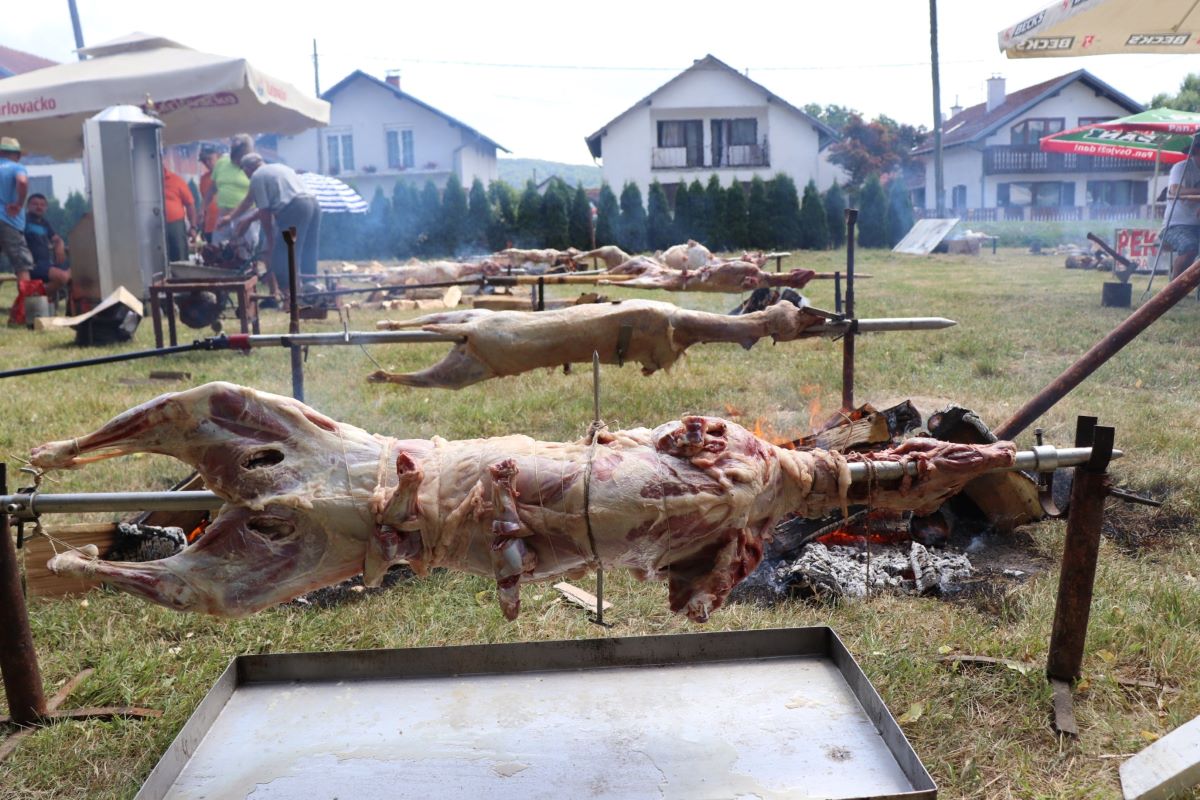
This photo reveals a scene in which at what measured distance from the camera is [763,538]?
9.93ft

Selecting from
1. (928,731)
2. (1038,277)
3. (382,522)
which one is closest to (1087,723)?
(928,731)

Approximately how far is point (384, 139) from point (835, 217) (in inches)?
937

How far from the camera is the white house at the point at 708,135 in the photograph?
124ft

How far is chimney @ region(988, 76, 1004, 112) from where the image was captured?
150 feet

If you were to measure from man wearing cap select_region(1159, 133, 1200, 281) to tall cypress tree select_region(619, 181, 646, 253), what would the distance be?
53.2 ft

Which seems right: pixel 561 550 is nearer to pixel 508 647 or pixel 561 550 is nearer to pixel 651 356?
pixel 508 647

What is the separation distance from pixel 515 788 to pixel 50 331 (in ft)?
40.7

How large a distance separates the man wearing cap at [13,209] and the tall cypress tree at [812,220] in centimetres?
1991

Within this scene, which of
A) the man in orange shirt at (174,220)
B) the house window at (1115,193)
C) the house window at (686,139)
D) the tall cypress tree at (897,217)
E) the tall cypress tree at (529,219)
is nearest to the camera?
the man in orange shirt at (174,220)

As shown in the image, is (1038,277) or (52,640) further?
(1038,277)

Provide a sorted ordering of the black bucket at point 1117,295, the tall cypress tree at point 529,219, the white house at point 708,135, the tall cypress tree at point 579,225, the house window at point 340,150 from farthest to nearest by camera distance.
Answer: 1. the house window at point 340,150
2. the white house at point 708,135
3. the tall cypress tree at point 529,219
4. the tall cypress tree at point 579,225
5. the black bucket at point 1117,295

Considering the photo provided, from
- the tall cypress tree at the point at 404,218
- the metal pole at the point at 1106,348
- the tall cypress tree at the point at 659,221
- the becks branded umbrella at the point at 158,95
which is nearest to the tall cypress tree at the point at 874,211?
the tall cypress tree at the point at 659,221

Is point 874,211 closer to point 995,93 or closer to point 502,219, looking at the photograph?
point 502,219

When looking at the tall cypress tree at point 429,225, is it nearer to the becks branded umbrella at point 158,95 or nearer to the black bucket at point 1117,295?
the becks branded umbrella at point 158,95
